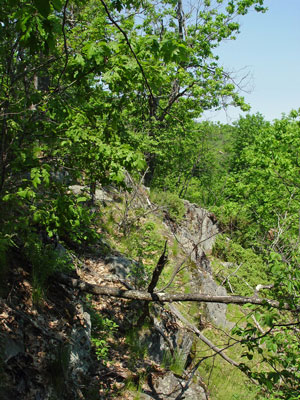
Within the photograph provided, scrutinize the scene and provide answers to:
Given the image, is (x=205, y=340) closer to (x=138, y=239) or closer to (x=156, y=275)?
(x=156, y=275)

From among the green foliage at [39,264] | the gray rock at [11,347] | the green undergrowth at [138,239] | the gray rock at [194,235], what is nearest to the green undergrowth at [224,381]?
the green undergrowth at [138,239]

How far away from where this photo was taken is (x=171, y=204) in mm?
14242

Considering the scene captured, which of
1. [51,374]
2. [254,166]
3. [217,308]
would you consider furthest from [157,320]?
[254,166]

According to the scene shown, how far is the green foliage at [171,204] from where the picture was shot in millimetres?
13883

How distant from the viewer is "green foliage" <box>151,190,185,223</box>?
1388 centimetres

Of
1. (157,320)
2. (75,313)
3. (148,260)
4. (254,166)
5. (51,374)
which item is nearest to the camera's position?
(51,374)

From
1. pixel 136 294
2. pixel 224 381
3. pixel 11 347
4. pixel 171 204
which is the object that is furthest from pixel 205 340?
pixel 171 204

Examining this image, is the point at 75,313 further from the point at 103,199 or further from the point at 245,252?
the point at 245,252

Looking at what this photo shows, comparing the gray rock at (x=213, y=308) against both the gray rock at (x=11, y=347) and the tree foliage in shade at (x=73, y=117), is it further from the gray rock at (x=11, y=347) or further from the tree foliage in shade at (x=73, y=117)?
the gray rock at (x=11, y=347)

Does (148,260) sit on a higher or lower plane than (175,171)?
lower

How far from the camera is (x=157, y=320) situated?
668 centimetres

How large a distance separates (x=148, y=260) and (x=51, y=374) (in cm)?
500

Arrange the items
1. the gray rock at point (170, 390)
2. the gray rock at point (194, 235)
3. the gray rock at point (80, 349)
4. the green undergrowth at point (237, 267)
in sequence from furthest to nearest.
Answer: the green undergrowth at point (237, 267) < the gray rock at point (194, 235) < the gray rock at point (170, 390) < the gray rock at point (80, 349)

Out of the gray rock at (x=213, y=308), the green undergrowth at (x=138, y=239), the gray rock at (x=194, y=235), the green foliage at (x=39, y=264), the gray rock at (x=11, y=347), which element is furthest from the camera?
the gray rock at (x=194, y=235)
